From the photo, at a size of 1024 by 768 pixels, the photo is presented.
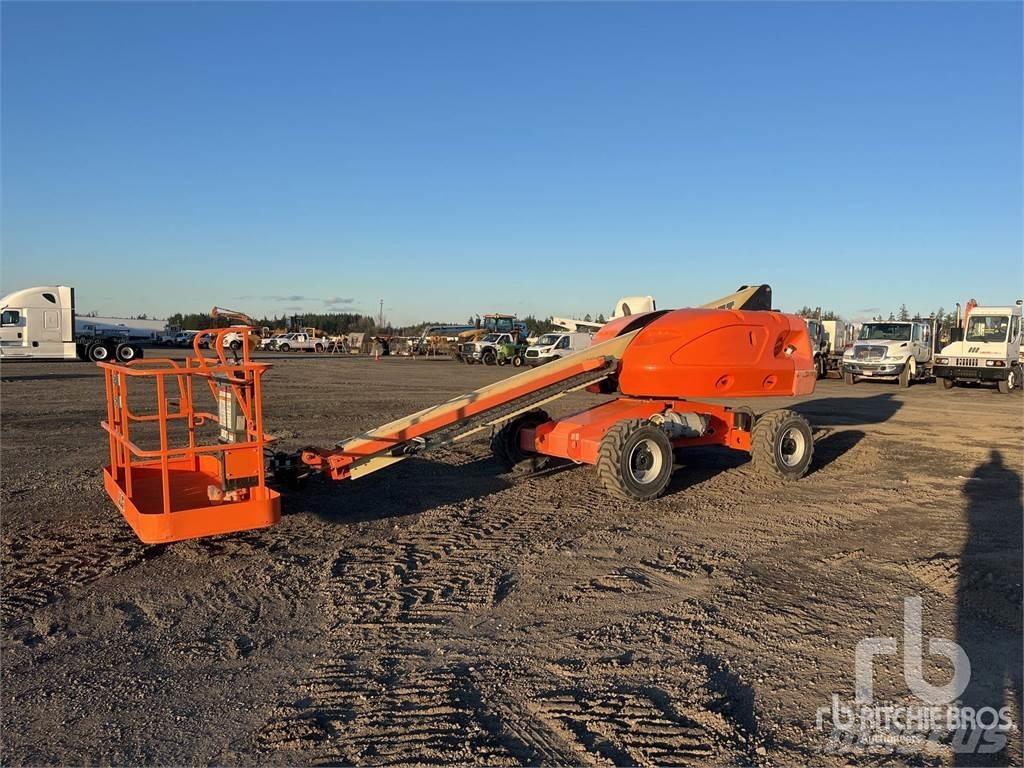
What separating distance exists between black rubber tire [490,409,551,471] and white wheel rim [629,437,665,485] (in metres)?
→ 1.72

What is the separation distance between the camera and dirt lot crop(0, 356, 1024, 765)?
3.63m

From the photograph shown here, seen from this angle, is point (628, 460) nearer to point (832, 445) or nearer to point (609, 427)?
point (609, 427)

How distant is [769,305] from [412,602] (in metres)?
7.26

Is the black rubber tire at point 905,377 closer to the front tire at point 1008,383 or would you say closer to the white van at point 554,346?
the front tire at point 1008,383

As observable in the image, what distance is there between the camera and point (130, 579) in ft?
18.4

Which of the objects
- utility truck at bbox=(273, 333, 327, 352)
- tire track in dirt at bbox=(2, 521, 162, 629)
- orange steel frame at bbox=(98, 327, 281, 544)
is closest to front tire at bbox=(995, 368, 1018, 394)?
orange steel frame at bbox=(98, 327, 281, 544)

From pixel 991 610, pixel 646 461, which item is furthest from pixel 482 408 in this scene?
pixel 991 610

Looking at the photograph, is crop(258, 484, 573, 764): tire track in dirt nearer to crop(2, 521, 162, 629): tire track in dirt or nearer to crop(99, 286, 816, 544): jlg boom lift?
crop(99, 286, 816, 544): jlg boom lift

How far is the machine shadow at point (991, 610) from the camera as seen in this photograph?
3.93m

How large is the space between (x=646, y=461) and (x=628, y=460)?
436mm

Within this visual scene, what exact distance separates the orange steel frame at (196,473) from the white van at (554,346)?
87.7ft

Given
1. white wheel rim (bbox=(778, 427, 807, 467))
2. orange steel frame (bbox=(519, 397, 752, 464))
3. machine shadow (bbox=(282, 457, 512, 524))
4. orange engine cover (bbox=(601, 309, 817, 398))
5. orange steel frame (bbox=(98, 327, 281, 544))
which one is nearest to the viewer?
orange steel frame (bbox=(98, 327, 281, 544))

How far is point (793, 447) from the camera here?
32.0 ft

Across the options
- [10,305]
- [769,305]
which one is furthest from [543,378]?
[10,305]
